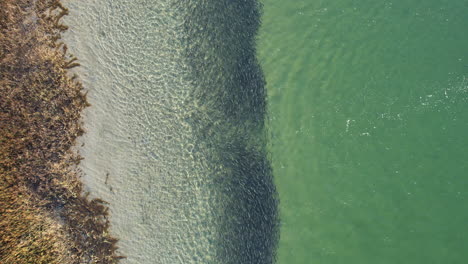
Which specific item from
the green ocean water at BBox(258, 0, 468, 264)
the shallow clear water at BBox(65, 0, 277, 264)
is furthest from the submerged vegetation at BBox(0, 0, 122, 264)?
the green ocean water at BBox(258, 0, 468, 264)

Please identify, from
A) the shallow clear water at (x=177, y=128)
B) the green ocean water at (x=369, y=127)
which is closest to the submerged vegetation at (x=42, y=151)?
the shallow clear water at (x=177, y=128)

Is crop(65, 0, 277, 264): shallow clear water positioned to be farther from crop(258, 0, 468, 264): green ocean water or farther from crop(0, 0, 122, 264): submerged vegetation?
crop(258, 0, 468, 264): green ocean water

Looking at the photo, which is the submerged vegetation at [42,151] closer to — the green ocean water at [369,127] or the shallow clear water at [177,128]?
the shallow clear water at [177,128]

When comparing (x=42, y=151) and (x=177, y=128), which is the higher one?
(x=42, y=151)

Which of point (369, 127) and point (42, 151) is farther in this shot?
point (369, 127)

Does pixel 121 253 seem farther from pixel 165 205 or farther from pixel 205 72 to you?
pixel 205 72

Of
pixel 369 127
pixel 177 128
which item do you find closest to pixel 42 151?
pixel 177 128

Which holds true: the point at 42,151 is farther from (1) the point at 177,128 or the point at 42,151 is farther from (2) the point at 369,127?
(2) the point at 369,127
